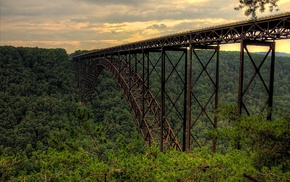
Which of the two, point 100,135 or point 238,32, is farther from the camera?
point 100,135

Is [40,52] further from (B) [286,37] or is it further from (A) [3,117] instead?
(B) [286,37]

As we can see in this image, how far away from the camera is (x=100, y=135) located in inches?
484

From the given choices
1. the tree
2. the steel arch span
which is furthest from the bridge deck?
the steel arch span

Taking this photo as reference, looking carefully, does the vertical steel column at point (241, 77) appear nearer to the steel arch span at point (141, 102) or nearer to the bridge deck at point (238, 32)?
the bridge deck at point (238, 32)

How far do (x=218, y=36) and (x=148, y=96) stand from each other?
10.8 meters

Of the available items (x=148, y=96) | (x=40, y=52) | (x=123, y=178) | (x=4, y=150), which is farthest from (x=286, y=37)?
(x=40, y=52)

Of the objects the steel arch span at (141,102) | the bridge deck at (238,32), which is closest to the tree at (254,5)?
the bridge deck at (238,32)

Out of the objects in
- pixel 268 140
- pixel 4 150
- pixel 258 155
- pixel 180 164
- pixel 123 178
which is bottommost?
pixel 4 150

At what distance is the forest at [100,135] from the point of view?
6922 mm

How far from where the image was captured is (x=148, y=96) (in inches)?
854

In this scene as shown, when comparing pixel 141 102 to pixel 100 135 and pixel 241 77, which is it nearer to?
pixel 100 135

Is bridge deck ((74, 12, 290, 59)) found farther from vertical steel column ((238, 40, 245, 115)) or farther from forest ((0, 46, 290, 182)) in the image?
forest ((0, 46, 290, 182))

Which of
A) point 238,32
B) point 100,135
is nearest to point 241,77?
point 238,32

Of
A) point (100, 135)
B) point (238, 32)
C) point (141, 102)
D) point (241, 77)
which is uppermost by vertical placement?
point (238, 32)
